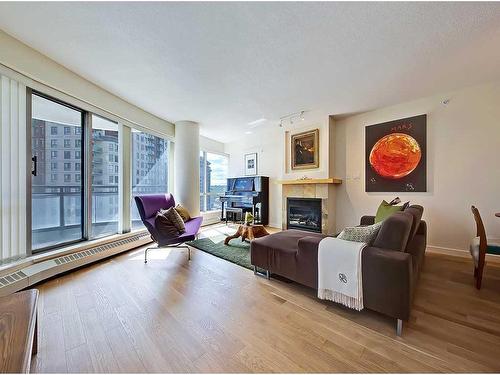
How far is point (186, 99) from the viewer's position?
10.6 feet

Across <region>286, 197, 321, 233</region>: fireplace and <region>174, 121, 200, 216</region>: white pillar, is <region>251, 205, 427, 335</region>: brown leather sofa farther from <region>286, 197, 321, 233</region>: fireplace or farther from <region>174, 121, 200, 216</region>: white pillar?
<region>174, 121, 200, 216</region>: white pillar

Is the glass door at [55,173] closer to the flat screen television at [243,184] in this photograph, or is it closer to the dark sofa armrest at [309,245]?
the dark sofa armrest at [309,245]

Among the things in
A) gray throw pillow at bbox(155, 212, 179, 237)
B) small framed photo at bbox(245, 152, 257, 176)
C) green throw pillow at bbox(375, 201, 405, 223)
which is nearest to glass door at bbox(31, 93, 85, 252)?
gray throw pillow at bbox(155, 212, 179, 237)

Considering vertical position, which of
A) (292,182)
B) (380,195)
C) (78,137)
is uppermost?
(78,137)

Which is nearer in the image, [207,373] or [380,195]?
[207,373]

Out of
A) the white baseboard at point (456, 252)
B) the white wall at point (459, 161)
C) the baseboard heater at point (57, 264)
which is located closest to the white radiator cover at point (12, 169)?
the baseboard heater at point (57, 264)

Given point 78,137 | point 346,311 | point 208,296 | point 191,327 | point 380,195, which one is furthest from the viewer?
point 380,195

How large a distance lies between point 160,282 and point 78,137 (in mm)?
2473

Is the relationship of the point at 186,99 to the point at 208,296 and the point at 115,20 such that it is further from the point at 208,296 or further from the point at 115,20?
the point at 208,296

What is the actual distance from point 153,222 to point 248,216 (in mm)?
1531

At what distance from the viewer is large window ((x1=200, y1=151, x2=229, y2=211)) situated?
5.54m

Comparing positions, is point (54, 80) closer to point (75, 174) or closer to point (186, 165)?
point (75, 174)

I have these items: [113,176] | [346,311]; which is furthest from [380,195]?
[113,176]

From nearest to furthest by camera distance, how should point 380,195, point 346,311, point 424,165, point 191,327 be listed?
point 191,327
point 346,311
point 424,165
point 380,195
